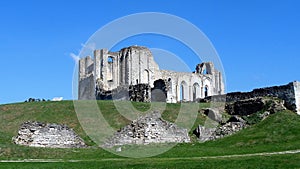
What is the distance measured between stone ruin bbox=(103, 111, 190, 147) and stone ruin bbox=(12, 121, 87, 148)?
2.81m

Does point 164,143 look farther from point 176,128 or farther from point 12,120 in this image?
point 12,120

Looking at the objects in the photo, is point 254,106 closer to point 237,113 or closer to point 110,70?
point 237,113

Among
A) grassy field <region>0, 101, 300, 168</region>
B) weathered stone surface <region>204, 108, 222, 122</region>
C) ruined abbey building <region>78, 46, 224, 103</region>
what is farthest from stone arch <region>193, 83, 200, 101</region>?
weathered stone surface <region>204, 108, 222, 122</region>

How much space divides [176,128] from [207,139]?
9.47 feet

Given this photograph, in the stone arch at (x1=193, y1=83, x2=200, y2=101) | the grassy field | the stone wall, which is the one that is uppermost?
the stone arch at (x1=193, y1=83, x2=200, y2=101)

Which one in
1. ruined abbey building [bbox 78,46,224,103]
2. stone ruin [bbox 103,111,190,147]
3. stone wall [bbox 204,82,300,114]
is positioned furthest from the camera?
ruined abbey building [bbox 78,46,224,103]

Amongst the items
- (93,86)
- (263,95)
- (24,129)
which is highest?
(93,86)

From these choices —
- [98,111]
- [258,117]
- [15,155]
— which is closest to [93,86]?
[98,111]

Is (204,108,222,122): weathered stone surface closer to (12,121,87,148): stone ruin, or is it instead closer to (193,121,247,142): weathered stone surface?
(193,121,247,142): weathered stone surface

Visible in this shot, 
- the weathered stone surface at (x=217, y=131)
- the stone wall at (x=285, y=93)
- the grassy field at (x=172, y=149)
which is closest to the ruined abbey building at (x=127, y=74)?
the stone wall at (x=285, y=93)

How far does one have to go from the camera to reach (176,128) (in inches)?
1369

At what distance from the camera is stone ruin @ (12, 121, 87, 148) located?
32.1 m

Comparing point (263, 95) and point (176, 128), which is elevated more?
point (263, 95)

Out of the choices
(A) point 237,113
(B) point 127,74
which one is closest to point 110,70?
(B) point 127,74
